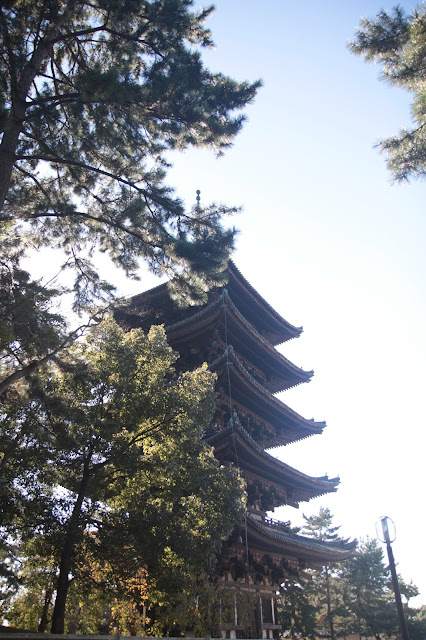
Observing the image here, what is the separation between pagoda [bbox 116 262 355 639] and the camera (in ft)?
39.9

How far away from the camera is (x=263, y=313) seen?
61.9ft

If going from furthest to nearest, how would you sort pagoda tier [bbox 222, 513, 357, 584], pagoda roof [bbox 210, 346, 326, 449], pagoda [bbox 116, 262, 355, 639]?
pagoda roof [bbox 210, 346, 326, 449] < pagoda [bbox 116, 262, 355, 639] < pagoda tier [bbox 222, 513, 357, 584]

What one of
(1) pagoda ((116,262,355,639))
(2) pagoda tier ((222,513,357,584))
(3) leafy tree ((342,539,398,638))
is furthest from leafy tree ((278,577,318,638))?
(2) pagoda tier ((222,513,357,584))

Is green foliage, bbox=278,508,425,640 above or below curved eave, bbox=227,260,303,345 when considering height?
below

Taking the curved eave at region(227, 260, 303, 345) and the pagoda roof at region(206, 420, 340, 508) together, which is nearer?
the pagoda roof at region(206, 420, 340, 508)

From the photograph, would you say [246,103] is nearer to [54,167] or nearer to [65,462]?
[54,167]

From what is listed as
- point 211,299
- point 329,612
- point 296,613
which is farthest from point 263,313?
point 329,612

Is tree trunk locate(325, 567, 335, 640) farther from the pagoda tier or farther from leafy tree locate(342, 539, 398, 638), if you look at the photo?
the pagoda tier

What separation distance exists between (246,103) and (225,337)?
28.0 feet

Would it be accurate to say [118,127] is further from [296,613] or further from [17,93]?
[296,613]

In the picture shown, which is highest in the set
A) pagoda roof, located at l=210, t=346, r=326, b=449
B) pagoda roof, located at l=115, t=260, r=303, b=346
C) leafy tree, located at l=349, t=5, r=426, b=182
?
pagoda roof, located at l=115, t=260, r=303, b=346

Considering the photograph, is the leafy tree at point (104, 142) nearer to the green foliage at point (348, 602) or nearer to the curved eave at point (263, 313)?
the curved eave at point (263, 313)

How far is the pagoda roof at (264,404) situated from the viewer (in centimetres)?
1351

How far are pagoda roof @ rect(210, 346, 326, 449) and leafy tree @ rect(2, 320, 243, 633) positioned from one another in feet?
13.0
